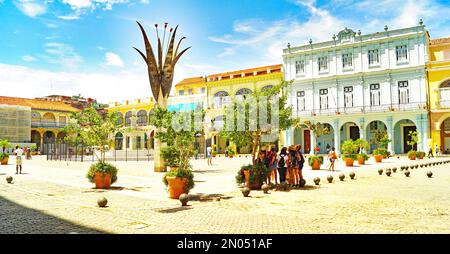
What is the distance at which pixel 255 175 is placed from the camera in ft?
38.5

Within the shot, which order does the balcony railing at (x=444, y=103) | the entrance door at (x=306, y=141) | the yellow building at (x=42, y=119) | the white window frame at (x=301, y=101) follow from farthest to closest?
the yellow building at (x=42, y=119)
the entrance door at (x=306, y=141)
the white window frame at (x=301, y=101)
the balcony railing at (x=444, y=103)

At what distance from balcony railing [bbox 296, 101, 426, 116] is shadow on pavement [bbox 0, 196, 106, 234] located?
112ft

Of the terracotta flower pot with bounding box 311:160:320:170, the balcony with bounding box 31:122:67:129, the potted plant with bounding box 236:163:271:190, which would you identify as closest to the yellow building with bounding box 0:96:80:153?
the balcony with bounding box 31:122:67:129

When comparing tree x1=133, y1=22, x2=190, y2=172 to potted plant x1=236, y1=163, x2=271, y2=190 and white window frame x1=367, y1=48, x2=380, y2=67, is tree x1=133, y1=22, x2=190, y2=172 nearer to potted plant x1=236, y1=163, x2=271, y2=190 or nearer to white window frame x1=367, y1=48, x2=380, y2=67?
potted plant x1=236, y1=163, x2=271, y2=190

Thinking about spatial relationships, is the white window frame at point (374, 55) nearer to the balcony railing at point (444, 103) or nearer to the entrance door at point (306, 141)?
the balcony railing at point (444, 103)

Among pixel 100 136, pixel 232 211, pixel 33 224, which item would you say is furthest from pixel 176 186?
pixel 100 136

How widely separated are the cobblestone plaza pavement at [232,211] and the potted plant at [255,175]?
0.52m

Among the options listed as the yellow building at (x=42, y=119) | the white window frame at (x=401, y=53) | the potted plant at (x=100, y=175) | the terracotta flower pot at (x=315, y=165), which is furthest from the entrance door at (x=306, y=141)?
the yellow building at (x=42, y=119)

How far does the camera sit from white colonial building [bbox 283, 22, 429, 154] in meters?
34.6

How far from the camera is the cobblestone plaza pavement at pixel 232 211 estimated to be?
6406 millimetres

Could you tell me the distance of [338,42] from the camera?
127ft

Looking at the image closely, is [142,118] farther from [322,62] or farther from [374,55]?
[374,55]

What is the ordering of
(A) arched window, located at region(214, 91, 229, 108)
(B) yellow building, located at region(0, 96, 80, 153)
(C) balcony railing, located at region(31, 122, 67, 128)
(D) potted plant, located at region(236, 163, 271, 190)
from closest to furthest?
1. (D) potted plant, located at region(236, 163, 271, 190)
2. (A) arched window, located at region(214, 91, 229, 108)
3. (B) yellow building, located at region(0, 96, 80, 153)
4. (C) balcony railing, located at region(31, 122, 67, 128)
